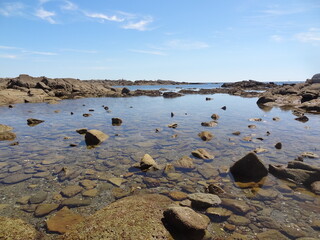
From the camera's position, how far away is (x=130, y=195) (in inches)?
296

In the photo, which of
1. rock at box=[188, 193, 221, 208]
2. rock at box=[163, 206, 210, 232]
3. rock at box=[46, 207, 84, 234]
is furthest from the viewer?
rock at box=[188, 193, 221, 208]

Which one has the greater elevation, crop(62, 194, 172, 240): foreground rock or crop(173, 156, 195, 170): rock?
crop(62, 194, 172, 240): foreground rock

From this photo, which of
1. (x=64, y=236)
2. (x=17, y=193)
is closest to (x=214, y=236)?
(x=64, y=236)

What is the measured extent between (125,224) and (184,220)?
1.44 meters

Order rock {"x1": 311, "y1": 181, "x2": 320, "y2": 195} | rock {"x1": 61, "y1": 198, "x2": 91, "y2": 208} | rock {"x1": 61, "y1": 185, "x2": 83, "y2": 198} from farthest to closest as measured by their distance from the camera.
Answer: rock {"x1": 311, "y1": 181, "x2": 320, "y2": 195} → rock {"x1": 61, "y1": 185, "x2": 83, "y2": 198} → rock {"x1": 61, "y1": 198, "x2": 91, "y2": 208}

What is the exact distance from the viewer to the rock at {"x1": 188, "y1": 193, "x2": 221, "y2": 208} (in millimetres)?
6656

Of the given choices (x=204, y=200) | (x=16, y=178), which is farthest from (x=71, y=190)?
(x=204, y=200)

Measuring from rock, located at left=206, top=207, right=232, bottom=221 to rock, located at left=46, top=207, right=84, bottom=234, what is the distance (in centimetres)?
380

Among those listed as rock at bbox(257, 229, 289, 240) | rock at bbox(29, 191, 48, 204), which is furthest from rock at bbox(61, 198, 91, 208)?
rock at bbox(257, 229, 289, 240)

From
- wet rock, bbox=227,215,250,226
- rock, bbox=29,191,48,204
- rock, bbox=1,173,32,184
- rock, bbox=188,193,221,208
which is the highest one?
rock, bbox=188,193,221,208

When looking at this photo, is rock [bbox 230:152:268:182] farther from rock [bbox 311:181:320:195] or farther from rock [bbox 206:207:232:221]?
rock [bbox 206:207:232:221]

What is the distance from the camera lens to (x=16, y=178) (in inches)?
343

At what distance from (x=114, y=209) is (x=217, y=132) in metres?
12.9

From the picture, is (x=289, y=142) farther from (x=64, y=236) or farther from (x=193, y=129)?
(x=64, y=236)
